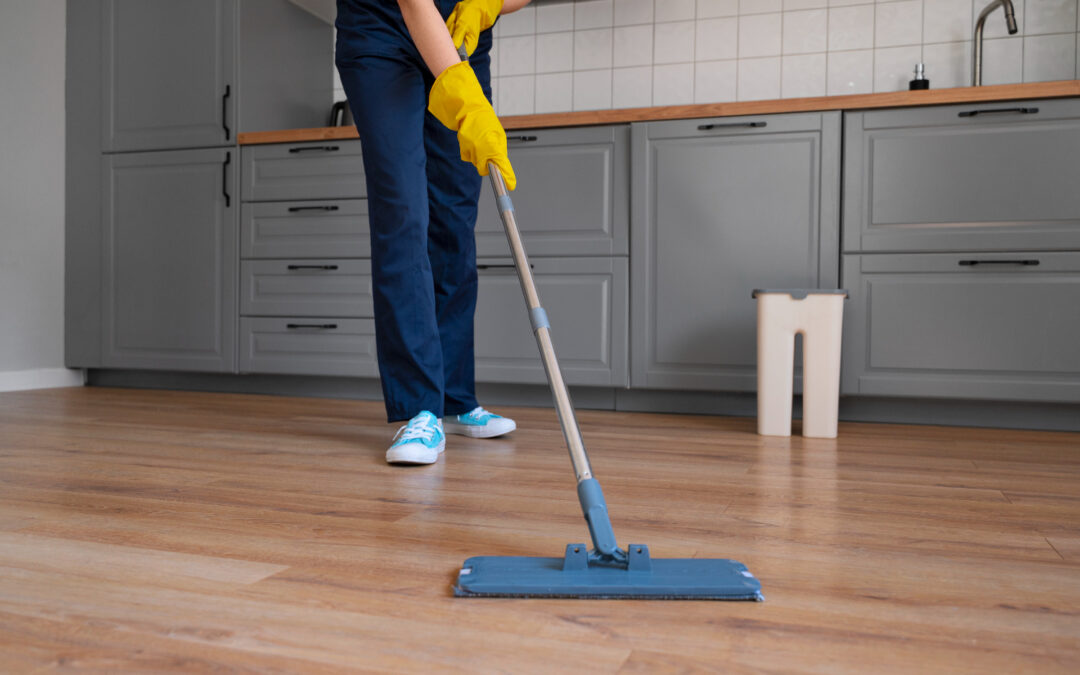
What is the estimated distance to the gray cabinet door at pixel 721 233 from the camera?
2402 mm

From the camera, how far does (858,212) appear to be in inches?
93.2

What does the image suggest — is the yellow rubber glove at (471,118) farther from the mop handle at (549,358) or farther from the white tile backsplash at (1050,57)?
the white tile backsplash at (1050,57)

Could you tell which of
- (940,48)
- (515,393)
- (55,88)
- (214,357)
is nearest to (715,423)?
(515,393)

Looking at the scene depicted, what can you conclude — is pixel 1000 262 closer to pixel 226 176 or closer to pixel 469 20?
pixel 469 20

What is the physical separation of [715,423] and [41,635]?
73.0 inches

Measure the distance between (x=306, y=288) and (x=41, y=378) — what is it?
1.12m

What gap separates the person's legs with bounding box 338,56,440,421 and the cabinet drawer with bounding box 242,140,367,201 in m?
1.12

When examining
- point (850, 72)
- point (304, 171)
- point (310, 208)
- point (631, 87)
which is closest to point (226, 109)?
point (304, 171)

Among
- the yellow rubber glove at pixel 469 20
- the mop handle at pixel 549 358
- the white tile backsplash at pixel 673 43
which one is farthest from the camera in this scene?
the white tile backsplash at pixel 673 43

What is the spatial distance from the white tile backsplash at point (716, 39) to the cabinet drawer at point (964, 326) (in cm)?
102

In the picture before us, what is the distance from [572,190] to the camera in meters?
2.62

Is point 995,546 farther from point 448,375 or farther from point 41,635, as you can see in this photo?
point 448,375

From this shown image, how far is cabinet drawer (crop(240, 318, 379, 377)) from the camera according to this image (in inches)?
112

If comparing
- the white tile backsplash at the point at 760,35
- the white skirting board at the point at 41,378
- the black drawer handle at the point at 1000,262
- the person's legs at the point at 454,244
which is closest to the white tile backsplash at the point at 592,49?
the white tile backsplash at the point at 760,35
